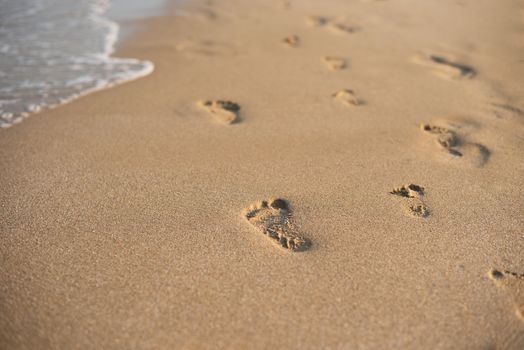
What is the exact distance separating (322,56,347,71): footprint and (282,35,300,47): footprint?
0.38m

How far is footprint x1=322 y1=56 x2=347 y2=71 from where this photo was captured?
10.2 ft

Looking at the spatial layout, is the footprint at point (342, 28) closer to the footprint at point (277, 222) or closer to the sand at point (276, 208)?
the sand at point (276, 208)

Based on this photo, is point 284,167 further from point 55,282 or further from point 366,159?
point 55,282

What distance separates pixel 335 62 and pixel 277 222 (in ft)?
5.94

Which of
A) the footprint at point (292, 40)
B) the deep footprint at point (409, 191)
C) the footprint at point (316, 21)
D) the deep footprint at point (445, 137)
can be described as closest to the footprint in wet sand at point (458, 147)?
the deep footprint at point (445, 137)

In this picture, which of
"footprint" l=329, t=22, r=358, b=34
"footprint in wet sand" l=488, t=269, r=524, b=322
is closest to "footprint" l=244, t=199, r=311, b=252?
"footprint in wet sand" l=488, t=269, r=524, b=322

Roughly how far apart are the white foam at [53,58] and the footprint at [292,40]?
43.8 inches

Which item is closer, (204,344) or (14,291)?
(204,344)

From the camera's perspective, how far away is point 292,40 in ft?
11.7

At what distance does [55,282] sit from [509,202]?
1784mm

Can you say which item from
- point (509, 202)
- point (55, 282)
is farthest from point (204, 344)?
point (509, 202)

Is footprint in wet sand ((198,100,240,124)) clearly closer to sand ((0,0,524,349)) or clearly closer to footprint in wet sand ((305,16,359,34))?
sand ((0,0,524,349))

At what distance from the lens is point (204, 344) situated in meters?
1.30

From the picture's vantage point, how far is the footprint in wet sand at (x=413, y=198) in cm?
177
